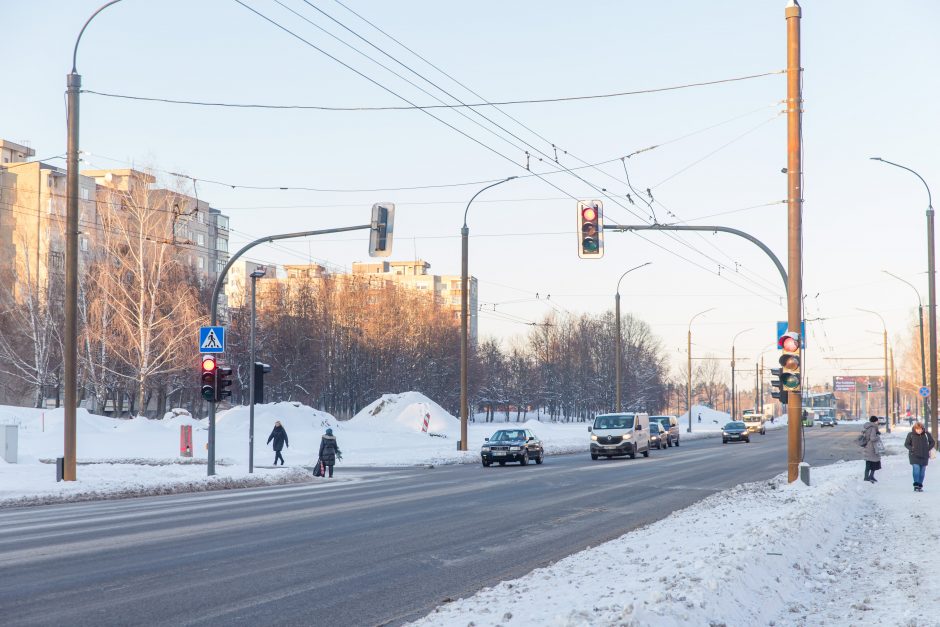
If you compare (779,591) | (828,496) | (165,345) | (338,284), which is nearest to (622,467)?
(828,496)

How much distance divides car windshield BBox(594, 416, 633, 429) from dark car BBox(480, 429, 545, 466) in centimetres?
408

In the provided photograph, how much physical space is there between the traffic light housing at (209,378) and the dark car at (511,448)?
13202 mm

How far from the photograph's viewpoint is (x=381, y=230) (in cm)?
2242

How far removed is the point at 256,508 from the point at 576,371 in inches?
A: 4542

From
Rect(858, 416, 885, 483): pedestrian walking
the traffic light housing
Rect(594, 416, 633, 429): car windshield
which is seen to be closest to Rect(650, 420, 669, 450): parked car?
Rect(594, 416, 633, 429): car windshield

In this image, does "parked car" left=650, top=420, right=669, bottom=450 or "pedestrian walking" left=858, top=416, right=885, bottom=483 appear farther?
"parked car" left=650, top=420, right=669, bottom=450

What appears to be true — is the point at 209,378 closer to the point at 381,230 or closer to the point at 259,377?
the point at 259,377

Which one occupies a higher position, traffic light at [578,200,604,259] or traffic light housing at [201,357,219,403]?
traffic light at [578,200,604,259]

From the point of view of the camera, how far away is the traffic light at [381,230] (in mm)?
22359

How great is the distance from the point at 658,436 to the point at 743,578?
44916 millimetres

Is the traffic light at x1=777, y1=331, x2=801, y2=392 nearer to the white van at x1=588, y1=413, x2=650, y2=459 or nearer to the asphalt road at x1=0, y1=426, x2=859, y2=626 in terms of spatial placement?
the asphalt road at x1=0, y1=426, x2=859, y2=626

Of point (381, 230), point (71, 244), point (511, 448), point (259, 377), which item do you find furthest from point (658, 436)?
point (71, 244)

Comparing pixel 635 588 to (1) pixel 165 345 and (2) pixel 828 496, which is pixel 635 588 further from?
(1) pixel 165 345

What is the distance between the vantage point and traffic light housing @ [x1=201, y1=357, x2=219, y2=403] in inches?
987
